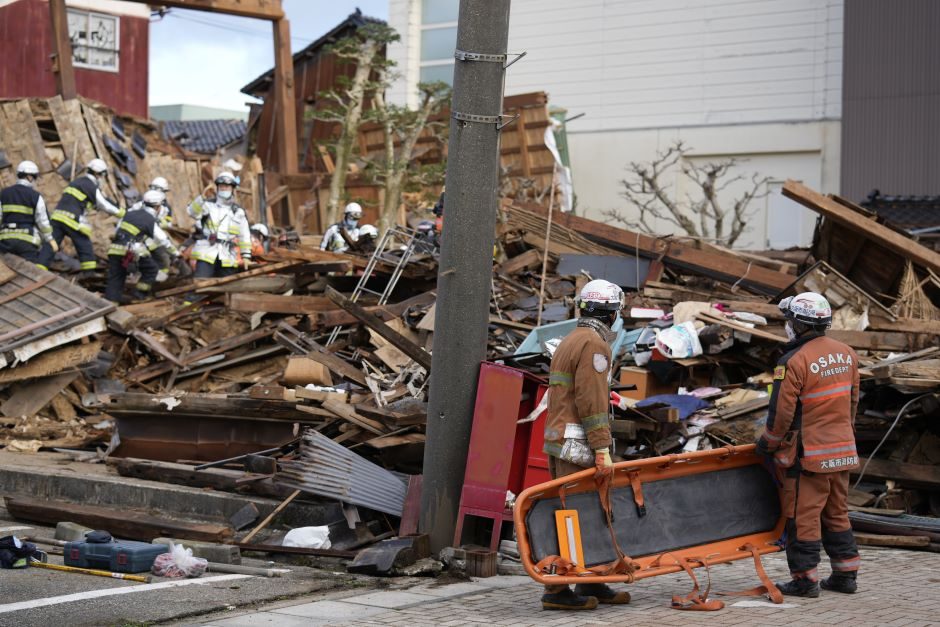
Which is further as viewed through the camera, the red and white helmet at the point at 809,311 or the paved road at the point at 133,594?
the red and white helmet at the point at 809,311

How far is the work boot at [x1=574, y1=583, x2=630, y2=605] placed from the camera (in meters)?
6.81

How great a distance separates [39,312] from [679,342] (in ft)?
23.0

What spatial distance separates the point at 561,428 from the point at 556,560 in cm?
80

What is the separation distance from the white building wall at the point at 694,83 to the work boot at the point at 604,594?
23226 millimetres

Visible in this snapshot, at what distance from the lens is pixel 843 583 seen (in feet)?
23.2

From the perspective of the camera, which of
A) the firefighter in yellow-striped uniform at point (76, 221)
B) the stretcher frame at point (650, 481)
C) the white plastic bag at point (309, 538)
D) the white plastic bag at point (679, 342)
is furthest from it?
the firefighter in yellow-striped uniform at point (76, 221)

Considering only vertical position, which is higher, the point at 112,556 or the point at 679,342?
the point at 679,342

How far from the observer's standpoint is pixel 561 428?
22.6 ft

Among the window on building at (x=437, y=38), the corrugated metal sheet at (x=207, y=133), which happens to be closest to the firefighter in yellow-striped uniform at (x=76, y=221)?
the window on building at (x=437, y=38)

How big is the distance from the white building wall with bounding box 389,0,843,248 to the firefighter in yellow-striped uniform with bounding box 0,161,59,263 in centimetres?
1753

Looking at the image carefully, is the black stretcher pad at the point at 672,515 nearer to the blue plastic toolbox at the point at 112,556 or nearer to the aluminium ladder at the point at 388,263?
the blue plastic toolbox at the point at 112,556

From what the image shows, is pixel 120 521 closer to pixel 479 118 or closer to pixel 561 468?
pixel 561 468

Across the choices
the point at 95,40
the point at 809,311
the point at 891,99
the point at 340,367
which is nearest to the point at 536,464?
the point at 809,311

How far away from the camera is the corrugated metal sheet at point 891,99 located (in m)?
27.2
